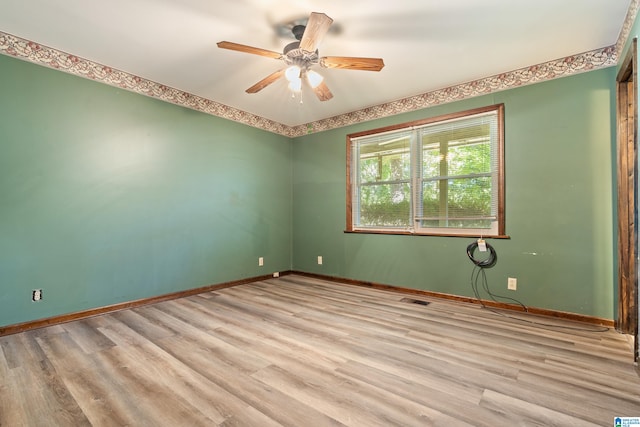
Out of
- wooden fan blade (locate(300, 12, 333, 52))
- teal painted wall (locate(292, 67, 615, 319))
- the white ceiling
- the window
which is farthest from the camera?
the window

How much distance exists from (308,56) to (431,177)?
2155 millimetres

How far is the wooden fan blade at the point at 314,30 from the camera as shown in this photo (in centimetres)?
185

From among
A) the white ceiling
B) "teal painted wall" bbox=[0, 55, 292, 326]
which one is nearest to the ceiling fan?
the white ceiling

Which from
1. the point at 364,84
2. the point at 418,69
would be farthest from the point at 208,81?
the point at 418,69

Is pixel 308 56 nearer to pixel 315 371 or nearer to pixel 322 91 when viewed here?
pixel 322 91

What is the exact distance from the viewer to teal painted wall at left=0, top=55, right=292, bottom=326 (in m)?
2.55

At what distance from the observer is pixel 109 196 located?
3.04 m

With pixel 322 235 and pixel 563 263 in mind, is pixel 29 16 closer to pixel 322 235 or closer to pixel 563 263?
pixel 322 235

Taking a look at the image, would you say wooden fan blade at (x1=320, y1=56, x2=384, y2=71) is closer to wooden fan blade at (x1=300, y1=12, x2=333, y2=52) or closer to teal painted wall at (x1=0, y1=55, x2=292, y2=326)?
wooden fan blade at (x1=300, y1=12, x2=333, y2=52)

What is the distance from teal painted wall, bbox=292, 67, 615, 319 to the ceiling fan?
176cm

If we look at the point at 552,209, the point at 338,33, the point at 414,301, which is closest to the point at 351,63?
the point at 338,33

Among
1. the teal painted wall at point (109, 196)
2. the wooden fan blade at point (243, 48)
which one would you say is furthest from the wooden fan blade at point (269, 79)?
the teal painted wall at point (109, 196)

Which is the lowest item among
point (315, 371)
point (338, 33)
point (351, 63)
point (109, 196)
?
point (315, 371)

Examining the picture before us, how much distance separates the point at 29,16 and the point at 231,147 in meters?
2.26
